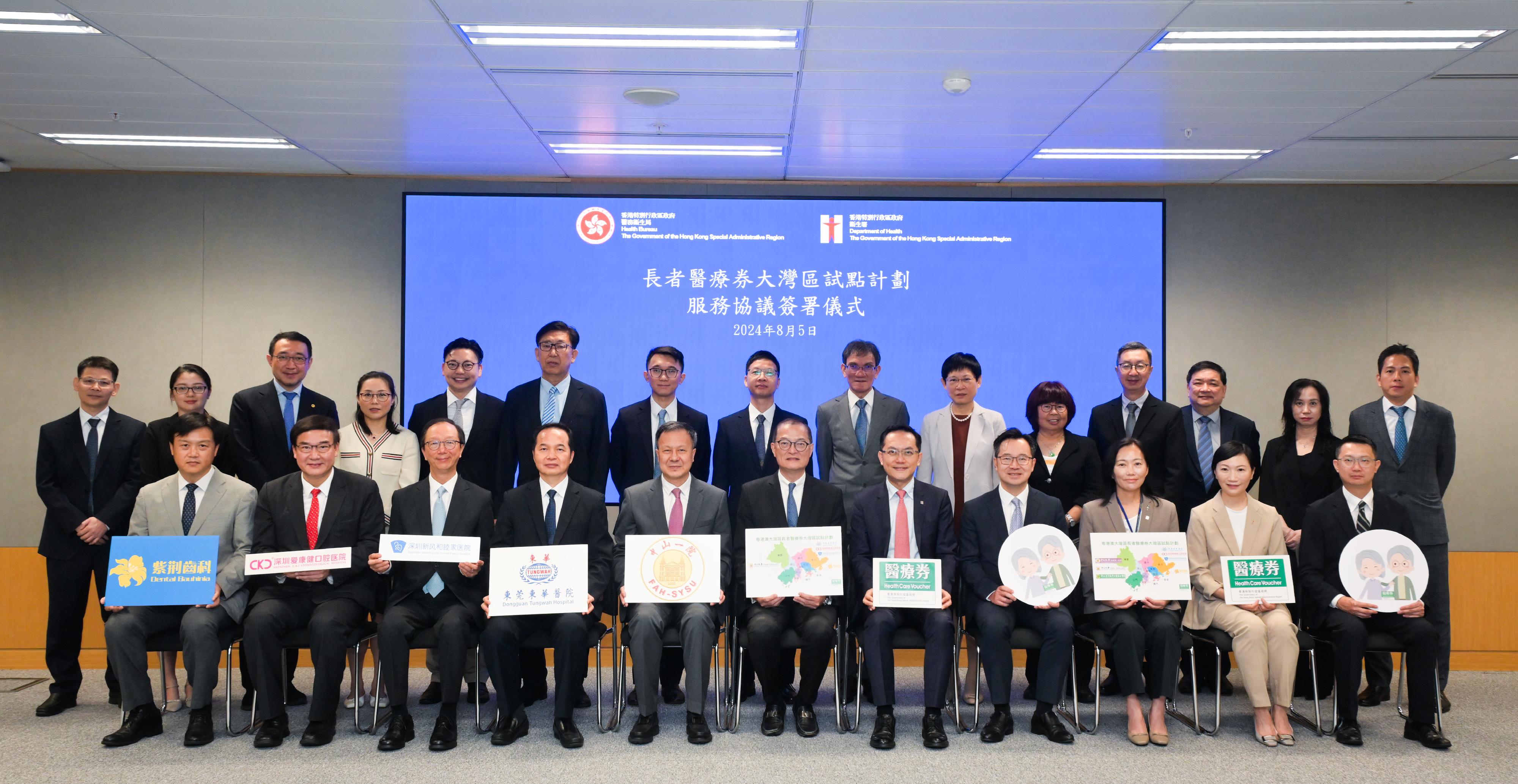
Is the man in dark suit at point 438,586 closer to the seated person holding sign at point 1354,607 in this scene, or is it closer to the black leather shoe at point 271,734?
the black leather shoe at point 271,734

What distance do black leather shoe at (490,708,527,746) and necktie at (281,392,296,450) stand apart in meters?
1.90

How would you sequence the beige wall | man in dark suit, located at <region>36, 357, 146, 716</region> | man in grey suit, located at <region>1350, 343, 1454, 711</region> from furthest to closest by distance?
1. the beige wall
2. man in grey suit, located at <region>1350, 343, 1454, 711</region>
3. man in dark suit, located at <region>36, 357, 146, 716</region>

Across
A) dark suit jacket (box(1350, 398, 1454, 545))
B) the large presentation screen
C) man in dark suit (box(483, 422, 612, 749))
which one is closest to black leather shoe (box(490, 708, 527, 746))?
man in dark suit (box(483, 422, 612, 749))

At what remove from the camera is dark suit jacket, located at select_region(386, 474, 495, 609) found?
4473mm

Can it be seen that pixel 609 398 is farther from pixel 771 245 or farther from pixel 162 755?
pixel 162 755

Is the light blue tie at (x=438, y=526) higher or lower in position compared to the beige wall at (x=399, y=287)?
lower

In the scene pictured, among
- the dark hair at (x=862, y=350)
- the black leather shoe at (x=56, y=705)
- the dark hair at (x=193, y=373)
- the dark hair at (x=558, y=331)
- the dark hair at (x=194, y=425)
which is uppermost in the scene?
the dark hair at (x=558, y=331)

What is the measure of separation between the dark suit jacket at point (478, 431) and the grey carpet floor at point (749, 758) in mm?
1274

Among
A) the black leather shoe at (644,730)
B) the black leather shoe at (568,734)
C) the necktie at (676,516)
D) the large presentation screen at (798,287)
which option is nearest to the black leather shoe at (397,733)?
the black leather shoe at (568,734)

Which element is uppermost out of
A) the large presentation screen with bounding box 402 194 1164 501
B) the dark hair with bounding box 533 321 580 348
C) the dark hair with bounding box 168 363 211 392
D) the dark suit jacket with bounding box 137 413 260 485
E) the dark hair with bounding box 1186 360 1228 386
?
the large presentation screen with bounding box 402 194 1164 501

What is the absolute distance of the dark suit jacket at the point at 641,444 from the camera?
5285 millimetres

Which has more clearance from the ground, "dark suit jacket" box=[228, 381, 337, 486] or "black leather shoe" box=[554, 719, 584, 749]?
"dark suit jacket" box=[228, 381, 337, 486]

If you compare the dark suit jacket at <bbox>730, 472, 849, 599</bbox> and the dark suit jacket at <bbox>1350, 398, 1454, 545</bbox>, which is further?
the dark suit jacket at <bbox>1350, 398, 1454, 545</bbox>

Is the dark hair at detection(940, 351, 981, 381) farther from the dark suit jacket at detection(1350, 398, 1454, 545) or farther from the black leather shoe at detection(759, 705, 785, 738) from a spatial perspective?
the dark suit jacket at detection(1350, 398, 1454, 545)
